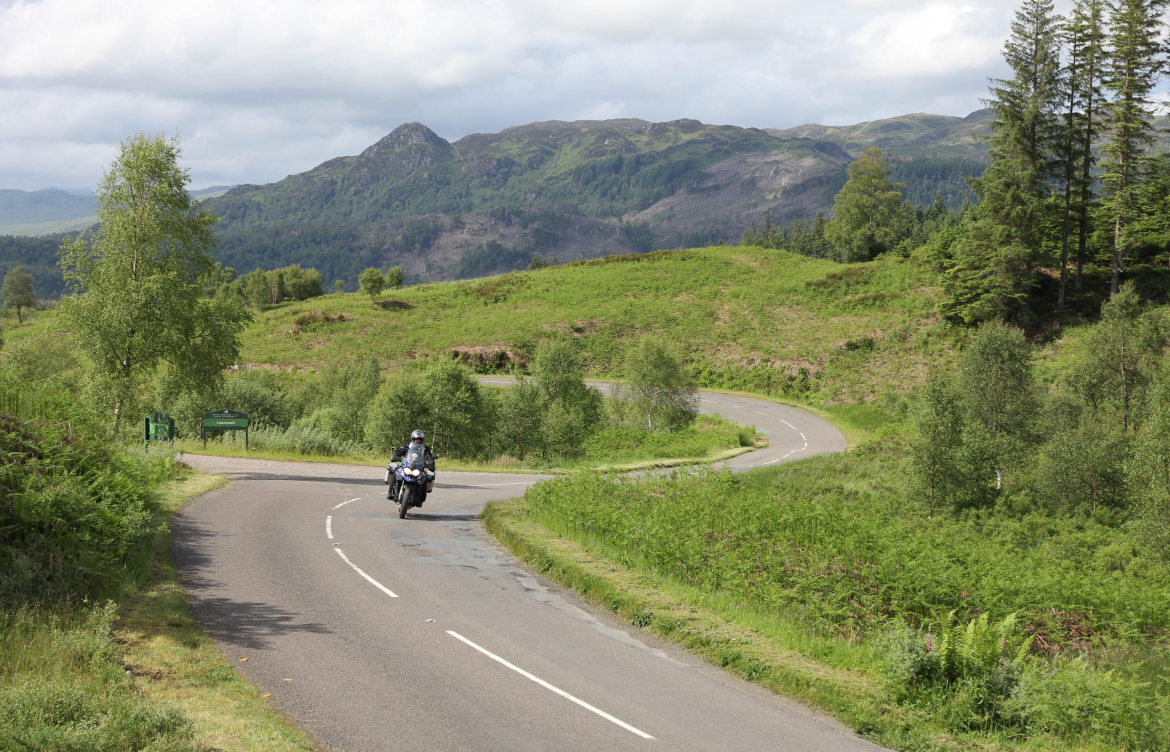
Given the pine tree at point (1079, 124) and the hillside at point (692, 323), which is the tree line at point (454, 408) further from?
the pine tree at point (1079, 124)

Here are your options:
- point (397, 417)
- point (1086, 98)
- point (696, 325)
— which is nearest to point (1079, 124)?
point (1086, 98)

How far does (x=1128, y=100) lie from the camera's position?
57219mm

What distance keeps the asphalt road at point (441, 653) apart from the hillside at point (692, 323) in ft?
180

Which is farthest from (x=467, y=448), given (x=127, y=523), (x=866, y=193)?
(x=866, y=193)

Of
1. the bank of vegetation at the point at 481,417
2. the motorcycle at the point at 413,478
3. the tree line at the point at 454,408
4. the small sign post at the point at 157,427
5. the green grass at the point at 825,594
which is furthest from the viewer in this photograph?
the tree line at the point at 454,408

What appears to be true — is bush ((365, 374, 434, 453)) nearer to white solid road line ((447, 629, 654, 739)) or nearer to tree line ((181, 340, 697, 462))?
tree line ((181, 340, 697, 462))

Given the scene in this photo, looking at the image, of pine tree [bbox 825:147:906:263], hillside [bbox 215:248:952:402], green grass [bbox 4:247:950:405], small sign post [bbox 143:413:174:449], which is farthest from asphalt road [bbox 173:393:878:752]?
pine tree [bbox 825:147:906:263]

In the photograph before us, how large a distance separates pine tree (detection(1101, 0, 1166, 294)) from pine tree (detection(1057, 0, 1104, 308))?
1245 mm

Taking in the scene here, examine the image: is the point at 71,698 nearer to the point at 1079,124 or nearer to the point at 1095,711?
the point at 1095,711

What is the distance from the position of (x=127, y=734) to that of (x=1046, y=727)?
8480 millimetres

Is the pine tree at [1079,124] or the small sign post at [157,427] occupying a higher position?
the pine tree at [1079,124]

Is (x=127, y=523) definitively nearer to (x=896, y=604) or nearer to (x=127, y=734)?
(x=127, y=734)

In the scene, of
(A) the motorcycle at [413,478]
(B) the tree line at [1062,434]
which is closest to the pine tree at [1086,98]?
(B) the tree line at [1062,434]

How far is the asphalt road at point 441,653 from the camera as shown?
7.79 metres
